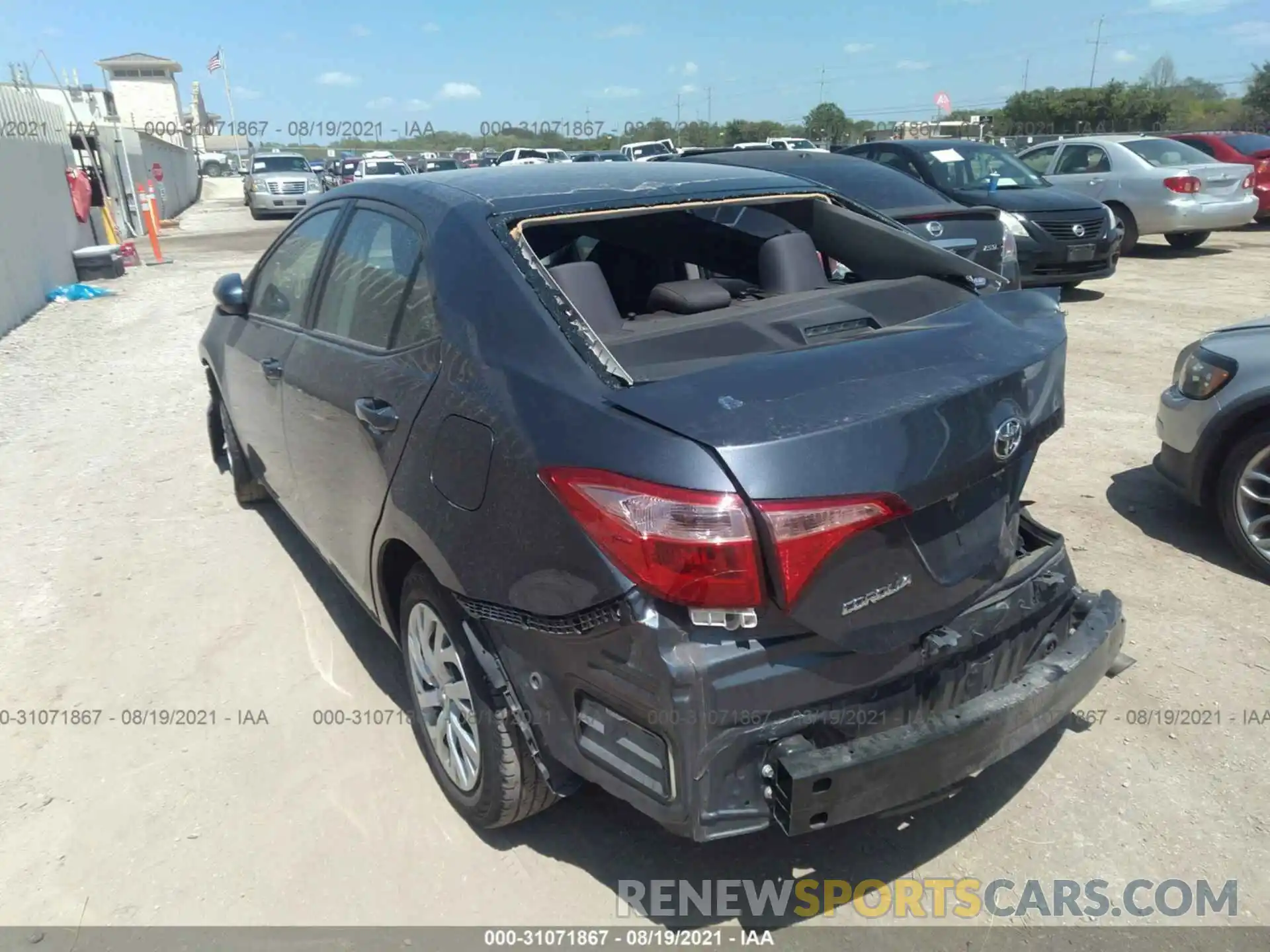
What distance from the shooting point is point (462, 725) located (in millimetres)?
2633

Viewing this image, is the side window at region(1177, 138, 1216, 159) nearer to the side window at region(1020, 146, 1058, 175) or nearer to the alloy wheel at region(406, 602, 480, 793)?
the side window at region(1020, 146, 1058, 175)

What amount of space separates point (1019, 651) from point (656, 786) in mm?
1099

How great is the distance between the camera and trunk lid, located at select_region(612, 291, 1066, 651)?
195 cm

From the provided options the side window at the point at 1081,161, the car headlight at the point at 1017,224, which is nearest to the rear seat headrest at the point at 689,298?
the car headlight at the point at 1017,224

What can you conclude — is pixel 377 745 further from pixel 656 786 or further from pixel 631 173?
pixel 631 173

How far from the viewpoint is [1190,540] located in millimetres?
4301

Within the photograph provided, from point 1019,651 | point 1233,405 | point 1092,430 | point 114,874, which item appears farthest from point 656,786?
point 1092,430

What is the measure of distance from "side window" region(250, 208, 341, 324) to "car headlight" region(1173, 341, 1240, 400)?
3707mm

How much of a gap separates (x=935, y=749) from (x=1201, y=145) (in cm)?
1578

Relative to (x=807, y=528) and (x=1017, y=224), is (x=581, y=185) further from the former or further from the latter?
(x=1017, y=224)

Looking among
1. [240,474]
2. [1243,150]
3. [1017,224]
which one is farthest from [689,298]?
[1243,150]

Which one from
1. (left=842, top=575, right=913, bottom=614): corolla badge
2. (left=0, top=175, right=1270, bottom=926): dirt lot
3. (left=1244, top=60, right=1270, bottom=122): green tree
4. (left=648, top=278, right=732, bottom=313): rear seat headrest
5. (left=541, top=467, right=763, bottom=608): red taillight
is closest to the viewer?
(left=541, top=467, right=763, bottom=608): red taillight

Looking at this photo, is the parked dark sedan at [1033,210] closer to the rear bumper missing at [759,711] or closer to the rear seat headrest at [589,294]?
the rear seat headrest at [589,294]

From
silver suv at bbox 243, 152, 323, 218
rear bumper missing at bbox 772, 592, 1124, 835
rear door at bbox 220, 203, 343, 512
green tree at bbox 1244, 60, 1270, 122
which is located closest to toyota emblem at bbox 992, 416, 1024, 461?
rear bumper missing at bbox 772, 592, 1124, 835
